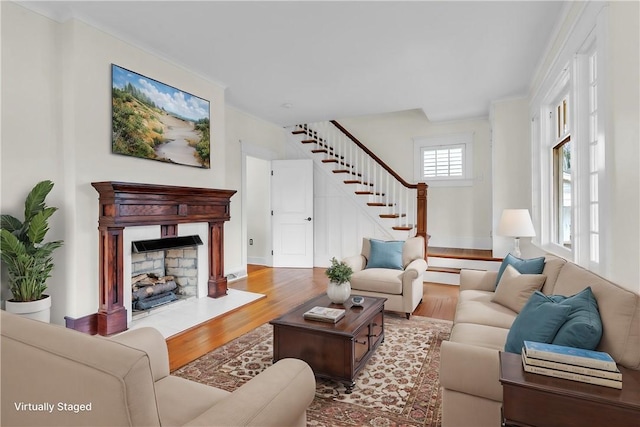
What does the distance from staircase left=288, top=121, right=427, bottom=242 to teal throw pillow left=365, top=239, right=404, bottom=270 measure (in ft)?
5.52

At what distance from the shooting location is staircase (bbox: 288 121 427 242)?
238 inches

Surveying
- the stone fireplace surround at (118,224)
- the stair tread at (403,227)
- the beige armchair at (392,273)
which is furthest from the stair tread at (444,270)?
the stone fireplace surround at (118,224)

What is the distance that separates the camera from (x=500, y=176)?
5109 mm

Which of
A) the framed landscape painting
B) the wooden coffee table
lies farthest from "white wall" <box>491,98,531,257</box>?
the framed landscape painting

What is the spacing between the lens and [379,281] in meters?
3.70

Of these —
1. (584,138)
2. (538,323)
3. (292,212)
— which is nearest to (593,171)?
(584,138)

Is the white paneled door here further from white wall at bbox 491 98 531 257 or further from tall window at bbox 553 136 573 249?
tall window at bbox 553 136 573 249

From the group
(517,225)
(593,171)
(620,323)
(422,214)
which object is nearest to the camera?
(620,323)

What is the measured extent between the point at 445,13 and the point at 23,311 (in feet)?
13.9

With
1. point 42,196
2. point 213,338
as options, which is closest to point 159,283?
point 213,338

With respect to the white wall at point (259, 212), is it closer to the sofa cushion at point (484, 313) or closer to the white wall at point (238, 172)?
the white wall at point (238, 172)

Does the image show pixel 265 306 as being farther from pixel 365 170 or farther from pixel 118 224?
pixel 365 170

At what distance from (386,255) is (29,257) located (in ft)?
11.2

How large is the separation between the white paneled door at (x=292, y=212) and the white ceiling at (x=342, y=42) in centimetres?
170
